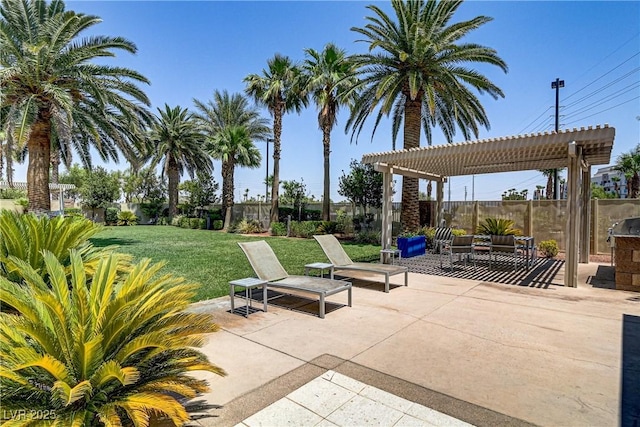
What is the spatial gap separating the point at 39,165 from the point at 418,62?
15.0m

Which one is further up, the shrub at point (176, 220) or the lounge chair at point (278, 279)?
the shrub at point (176, 220)

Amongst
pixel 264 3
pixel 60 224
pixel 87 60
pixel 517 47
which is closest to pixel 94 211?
pixel 87 60

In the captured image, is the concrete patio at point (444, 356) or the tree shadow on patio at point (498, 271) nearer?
the concrete patio at point (444, 356)

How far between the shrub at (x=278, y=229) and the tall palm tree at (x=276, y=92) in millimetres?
564

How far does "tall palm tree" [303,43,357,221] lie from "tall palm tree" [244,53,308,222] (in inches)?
44.7

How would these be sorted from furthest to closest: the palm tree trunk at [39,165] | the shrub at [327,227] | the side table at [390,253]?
1. the shrub at [327,227]
2. the palm tree trunk at [39,165]
3. the side table at [390,253]

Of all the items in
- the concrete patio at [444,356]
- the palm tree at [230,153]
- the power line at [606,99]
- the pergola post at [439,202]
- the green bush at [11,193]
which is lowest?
the concrete patio at [444,356]

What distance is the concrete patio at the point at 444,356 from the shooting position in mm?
2850

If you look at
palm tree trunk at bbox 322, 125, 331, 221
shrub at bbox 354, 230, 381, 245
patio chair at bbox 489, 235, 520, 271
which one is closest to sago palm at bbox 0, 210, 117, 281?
patio chair at bbox 489, 235, 520, 271

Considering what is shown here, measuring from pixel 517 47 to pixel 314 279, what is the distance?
11.8 m

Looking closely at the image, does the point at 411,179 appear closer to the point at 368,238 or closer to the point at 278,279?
the point at 368,238

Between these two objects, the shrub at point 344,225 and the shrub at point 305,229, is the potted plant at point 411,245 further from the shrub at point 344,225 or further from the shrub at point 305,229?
the shrub at point 305,229

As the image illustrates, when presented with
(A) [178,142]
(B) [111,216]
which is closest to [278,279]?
(A) [178,142]

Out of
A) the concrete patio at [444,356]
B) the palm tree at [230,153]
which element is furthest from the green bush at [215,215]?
the concrete patio at [444,356]
